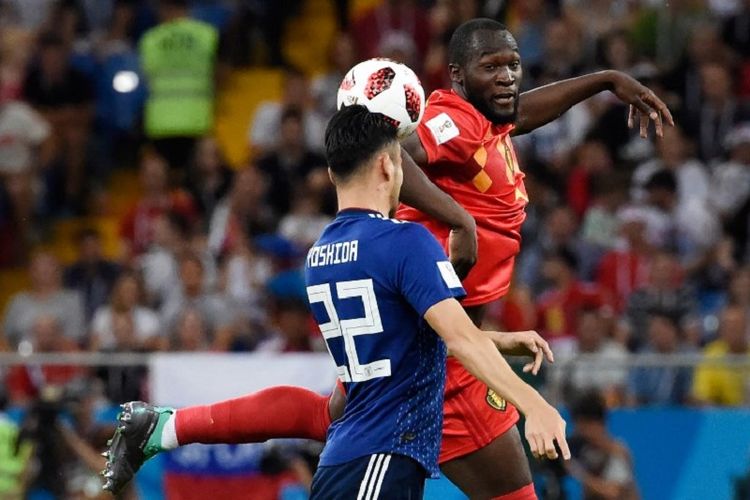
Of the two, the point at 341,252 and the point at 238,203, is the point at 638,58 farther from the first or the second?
the point at 341,252

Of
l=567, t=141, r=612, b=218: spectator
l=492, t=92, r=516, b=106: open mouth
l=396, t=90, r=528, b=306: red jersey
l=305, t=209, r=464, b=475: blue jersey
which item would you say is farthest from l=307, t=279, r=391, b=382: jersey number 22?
l=567, t=141, r=612, b=218: spectator

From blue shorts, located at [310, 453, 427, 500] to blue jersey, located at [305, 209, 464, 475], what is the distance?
30 millimetres

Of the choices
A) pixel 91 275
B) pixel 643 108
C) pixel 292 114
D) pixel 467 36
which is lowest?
pixel 91 275

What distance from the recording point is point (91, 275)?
51.0 ft

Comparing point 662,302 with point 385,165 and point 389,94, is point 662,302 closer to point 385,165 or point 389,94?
point 389,94

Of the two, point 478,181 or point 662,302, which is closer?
point 478,181

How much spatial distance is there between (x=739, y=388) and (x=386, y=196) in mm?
6359

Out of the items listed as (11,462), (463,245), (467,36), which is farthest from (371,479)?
(11,462)

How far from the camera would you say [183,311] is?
14266 millimetres

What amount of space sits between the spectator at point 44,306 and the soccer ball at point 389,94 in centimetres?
852

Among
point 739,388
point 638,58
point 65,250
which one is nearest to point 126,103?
point 65,250

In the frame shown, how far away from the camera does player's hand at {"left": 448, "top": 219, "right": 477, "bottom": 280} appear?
7.01m

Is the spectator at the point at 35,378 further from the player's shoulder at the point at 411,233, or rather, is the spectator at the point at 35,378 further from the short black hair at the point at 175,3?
the player's shoulder at the point at 411,233

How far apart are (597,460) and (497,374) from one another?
19.8 feet
